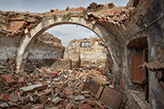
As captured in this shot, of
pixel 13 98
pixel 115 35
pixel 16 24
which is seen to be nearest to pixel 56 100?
pixel 13 98

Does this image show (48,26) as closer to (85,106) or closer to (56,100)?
(56,100)

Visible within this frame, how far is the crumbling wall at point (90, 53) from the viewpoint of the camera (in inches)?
413

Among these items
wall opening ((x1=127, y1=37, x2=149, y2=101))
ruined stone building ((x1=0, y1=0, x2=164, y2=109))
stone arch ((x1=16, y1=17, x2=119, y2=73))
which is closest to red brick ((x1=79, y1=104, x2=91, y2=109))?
ruined stone building ((x1=0, y1=0, x2=164, y2=109))

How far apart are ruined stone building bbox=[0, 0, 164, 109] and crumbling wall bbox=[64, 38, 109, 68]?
5.61 m

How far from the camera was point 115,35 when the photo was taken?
4.45m

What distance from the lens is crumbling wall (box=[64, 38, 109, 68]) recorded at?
34.4 feet

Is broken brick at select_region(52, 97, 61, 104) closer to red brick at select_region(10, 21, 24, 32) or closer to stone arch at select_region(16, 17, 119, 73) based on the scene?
stone arch at select_region(16, 17, 119, 73)

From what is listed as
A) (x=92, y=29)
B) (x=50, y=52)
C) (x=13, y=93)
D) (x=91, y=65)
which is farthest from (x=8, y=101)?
(x=91, y=65)

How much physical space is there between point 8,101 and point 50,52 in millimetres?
5943

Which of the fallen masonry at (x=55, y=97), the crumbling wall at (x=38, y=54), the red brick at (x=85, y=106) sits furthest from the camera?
the crumbling wall at (x=38, y=54)

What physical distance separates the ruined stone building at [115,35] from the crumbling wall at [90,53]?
18.4 feet

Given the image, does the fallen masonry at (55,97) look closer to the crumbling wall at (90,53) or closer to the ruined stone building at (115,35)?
the ruined stone building at (115,35)

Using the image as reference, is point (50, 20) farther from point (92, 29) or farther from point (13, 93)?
point (13, 93)

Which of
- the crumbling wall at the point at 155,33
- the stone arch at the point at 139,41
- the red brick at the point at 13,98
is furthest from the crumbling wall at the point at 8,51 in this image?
the crumbling wall at the point at 155,33
